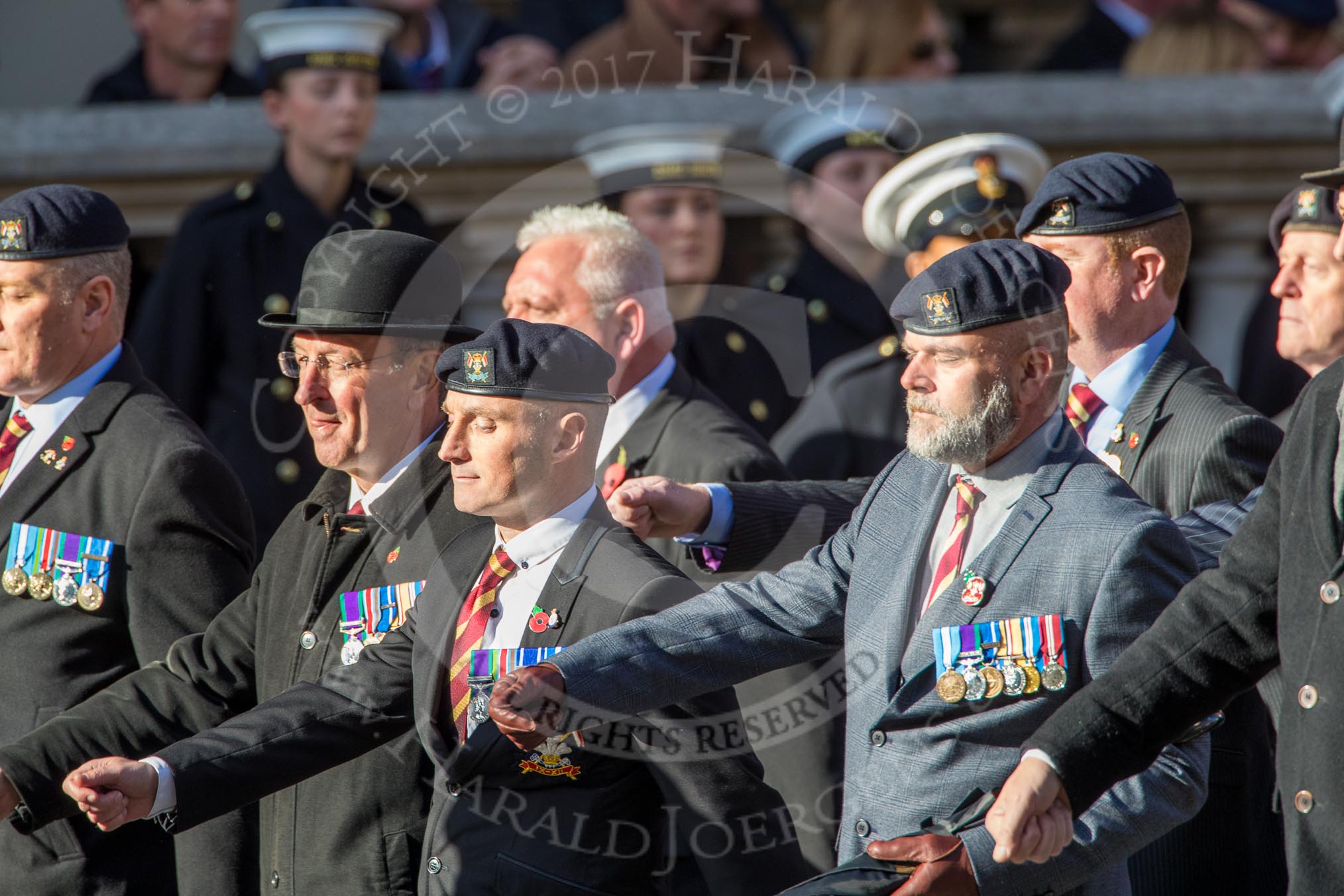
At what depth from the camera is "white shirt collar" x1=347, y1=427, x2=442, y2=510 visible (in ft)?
12.8

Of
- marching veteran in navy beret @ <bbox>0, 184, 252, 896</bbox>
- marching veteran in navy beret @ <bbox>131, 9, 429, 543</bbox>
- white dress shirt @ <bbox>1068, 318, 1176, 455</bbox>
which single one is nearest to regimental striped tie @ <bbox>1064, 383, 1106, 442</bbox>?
white dress shirt @ <bbox>1068, 318, 1176, 455</bbox>

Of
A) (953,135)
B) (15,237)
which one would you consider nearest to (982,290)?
(15,237)

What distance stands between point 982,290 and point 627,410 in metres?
1.64

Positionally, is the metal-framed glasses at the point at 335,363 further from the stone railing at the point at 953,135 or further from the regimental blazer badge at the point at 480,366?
the stone railing at the point at 953,135

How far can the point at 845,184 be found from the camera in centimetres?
618

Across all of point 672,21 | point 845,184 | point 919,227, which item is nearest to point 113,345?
point 919,227

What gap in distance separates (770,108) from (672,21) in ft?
2.07

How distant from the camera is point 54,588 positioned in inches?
163

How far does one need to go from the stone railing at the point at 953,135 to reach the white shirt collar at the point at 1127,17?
1.19m

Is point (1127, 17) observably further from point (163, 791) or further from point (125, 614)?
point (163, 791)

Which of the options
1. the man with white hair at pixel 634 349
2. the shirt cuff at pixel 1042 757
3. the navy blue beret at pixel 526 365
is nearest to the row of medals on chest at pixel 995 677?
the shirt cuff at pixel 1042 757

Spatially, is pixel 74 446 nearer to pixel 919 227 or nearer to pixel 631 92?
pixel 919 227

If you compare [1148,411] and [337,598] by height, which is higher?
[1148,411]

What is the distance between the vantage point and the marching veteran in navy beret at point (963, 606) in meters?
3.06
